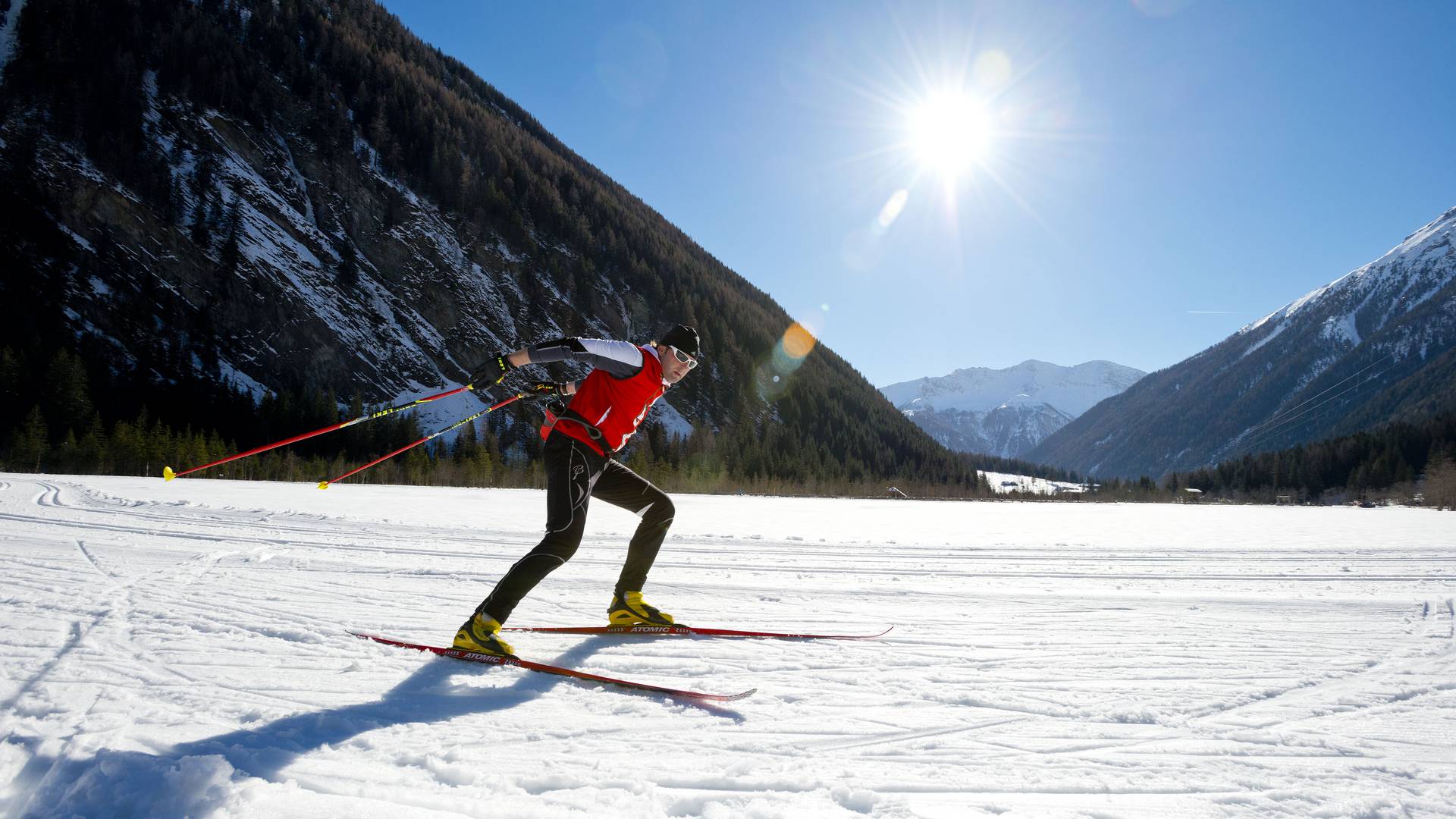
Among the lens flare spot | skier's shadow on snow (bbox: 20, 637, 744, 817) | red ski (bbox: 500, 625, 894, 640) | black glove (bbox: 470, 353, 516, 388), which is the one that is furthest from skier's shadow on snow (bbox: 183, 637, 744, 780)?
the lens flare spot

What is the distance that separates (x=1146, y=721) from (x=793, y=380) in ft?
317

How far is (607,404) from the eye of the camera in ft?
12.9

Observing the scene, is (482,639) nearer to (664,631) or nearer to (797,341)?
(664,631)

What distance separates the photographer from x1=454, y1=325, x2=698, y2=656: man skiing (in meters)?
3.61

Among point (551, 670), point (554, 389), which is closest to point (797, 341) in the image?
point (554, 389)

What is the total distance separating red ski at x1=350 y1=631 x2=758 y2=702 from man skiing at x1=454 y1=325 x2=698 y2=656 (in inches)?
1.9

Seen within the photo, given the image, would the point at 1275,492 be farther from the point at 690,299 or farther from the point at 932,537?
the point at 932,537

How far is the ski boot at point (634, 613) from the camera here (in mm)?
4195

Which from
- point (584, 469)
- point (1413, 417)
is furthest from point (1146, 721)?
point (1413, 417)

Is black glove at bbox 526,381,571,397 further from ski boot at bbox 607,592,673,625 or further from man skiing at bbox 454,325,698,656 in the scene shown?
ski boot at bbox 607,592,673,625

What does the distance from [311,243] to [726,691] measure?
7695 centimetres

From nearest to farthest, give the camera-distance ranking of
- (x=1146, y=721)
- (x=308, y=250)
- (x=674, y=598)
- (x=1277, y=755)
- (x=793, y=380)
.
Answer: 1. (x=1277, y=755)
2. (x=1146, y=721)
3. (x=674, y=598)
4. (x=308, y=250)
5. (x=793, y=380)

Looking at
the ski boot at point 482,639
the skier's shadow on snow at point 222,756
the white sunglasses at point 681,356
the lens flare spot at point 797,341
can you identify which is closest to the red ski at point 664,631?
the ski boot at point 482,639

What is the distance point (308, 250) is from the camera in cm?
6356
